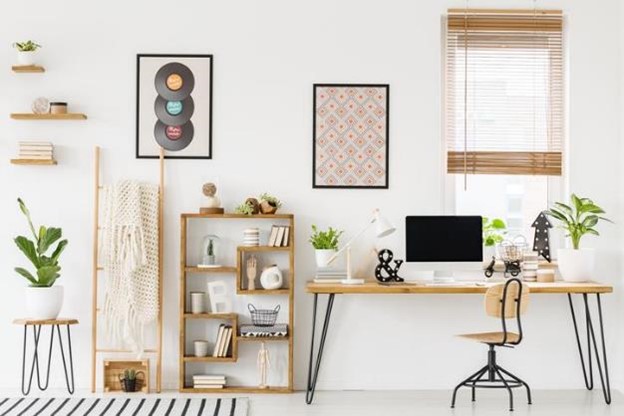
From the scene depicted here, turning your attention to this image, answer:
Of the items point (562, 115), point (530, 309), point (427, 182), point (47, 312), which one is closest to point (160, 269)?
point (47, 312)

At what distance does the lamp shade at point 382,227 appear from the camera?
18.6 feet

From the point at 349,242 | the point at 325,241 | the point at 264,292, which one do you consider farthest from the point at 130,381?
the point at 349,242

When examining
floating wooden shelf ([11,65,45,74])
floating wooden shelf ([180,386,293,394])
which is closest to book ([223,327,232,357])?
floating wooden shelf ([180,386,293,394])

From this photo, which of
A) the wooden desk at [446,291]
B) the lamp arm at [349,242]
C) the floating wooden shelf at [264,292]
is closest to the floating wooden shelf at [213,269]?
the floating wooden shelf at [264,292]

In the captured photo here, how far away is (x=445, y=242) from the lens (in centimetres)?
579

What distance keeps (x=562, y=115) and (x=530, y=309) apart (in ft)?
4.13

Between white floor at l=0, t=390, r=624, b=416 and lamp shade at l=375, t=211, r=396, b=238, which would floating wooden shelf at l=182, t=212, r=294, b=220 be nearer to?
lamp shade at l=375, t=211, r=396, b=238

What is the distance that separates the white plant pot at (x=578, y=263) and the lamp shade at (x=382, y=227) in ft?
3.51

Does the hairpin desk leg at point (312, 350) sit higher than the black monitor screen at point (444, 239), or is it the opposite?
the black monitor screen at point (444, 239)

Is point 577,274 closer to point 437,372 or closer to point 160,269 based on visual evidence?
point 437,372

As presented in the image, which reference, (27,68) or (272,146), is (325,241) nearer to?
(272,146)

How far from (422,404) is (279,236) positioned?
1.31 metres

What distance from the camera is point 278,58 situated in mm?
5992

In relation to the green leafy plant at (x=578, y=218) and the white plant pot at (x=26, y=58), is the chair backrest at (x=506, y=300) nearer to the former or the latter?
the green leafy plant at (x=578, y=218)
